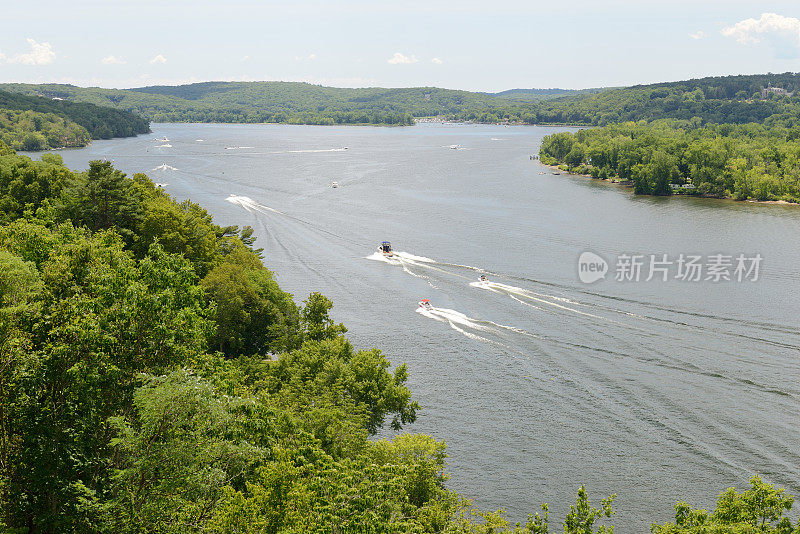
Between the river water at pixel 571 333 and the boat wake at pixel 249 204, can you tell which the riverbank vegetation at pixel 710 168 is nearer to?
the river water at pixel 571 333

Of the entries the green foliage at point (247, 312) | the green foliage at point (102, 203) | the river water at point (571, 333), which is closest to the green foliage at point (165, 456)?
the river water at point (571, 333)

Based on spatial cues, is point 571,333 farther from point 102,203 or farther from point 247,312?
point 102,203

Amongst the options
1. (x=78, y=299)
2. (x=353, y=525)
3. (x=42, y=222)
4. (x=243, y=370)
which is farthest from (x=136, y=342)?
(x=42, y=222)

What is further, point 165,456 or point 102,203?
point 102,203

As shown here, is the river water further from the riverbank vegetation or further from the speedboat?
the riverbank vegetation

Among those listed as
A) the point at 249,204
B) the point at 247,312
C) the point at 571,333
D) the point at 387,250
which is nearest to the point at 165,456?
the point at 247,312

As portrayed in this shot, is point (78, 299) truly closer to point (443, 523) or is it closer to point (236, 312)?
point (443, 523)

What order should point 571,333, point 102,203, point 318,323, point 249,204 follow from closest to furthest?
point 318,323 < point 102,203 < point 571,333 < point 249,204

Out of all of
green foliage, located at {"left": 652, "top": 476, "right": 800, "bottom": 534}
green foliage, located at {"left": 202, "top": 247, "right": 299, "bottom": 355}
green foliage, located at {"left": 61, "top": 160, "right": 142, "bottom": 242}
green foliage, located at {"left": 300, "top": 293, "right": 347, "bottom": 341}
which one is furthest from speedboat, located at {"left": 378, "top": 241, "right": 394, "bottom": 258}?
green foliage, located at {"left": 652, "top": 476, "right": 800, "bottom": 534}
